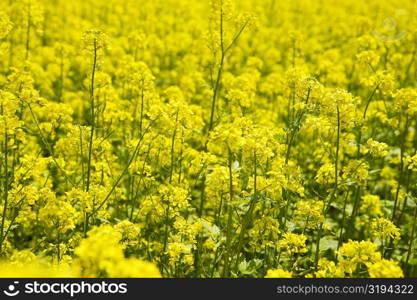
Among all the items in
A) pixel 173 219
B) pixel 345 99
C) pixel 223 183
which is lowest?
pixel 173 219

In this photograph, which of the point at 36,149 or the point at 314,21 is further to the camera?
the point at 314,21

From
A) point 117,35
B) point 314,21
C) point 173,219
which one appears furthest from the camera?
point 314,21

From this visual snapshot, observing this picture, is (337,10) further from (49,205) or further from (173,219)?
(49,205)

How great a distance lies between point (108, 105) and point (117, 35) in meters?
5.65

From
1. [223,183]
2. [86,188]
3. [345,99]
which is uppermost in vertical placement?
[345,99]

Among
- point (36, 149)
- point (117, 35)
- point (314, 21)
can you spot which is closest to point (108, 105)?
point (36, 149)

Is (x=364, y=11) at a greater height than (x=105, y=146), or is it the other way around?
(x=364, y=11)

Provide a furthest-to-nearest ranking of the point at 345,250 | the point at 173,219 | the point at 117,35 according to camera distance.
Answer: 1. the point at 117,35
2. the point at 173,219
3. the point at 345,250

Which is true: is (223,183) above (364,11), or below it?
below

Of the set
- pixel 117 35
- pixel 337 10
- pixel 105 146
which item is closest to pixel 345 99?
pixel 105 146

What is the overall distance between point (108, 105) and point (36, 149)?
1.01 meters

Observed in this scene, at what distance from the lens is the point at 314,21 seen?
1302cm

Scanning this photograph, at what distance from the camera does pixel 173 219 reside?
16.6 feet

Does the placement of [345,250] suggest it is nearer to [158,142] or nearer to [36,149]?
[158,142]
